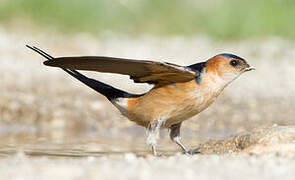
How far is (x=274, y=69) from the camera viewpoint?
15.1 metres

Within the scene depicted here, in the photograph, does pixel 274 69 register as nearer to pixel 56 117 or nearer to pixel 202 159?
pixel 56 117

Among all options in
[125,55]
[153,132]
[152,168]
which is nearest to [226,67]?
[153,132]

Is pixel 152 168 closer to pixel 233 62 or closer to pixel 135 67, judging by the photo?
pixel 135 67

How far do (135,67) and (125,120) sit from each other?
155 inches

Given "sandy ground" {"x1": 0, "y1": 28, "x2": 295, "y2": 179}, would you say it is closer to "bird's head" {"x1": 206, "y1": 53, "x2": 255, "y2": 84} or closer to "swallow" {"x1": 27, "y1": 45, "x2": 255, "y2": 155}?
"swallow" {"x1": 27, "y1": 45, "x2": 255, "y2": 155}

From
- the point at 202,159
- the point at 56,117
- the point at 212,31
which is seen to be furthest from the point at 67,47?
the point at 202,159

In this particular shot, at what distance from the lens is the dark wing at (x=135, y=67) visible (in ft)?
22.3

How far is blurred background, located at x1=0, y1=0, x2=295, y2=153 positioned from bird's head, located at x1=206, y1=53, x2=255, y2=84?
1.71m

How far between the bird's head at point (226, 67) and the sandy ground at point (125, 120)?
574 millimetres

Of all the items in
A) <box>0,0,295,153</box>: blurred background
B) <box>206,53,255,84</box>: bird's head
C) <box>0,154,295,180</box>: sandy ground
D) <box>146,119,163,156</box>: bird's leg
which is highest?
<box>206,53,255,84</box>: bird's head

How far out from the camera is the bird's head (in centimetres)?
743

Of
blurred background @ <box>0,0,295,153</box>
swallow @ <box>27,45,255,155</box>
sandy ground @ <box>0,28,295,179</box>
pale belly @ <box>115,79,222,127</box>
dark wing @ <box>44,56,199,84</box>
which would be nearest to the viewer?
sandy ground @ <box>0,28,295,179</box>

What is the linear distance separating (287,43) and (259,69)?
2.13 meters

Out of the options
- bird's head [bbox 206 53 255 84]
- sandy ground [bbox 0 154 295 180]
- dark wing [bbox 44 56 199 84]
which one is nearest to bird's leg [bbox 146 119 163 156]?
dark wing [bbox 44 56 199 84]
